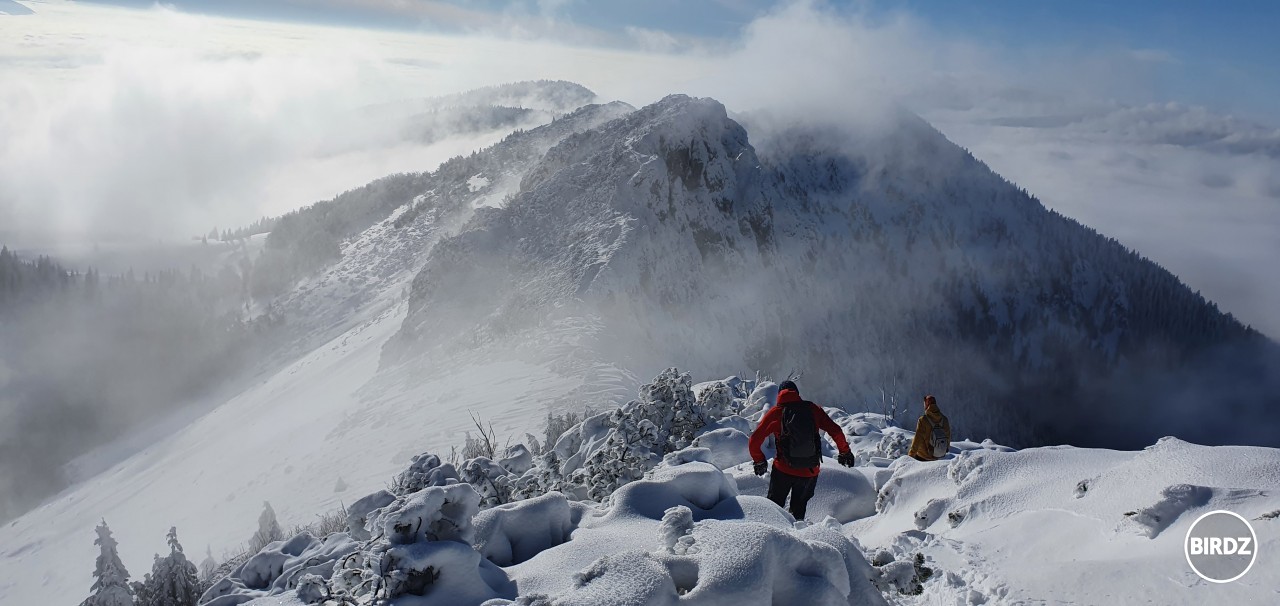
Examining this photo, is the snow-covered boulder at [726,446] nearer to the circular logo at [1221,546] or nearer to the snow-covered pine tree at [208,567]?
the circular logo at [1221,546]

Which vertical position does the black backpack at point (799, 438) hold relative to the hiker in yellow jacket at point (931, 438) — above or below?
above

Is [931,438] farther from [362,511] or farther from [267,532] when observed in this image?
[267,532]

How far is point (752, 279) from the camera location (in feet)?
206

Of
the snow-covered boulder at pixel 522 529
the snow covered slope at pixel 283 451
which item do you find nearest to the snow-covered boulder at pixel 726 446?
the snow-covered boulder at pixel 522 529

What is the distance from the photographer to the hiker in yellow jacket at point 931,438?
13438 millimetres

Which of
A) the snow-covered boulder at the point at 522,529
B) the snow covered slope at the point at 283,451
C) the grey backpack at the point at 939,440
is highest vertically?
the snow-covered boulder at the point at 522,529

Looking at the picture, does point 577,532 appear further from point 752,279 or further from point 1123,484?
point 752,279

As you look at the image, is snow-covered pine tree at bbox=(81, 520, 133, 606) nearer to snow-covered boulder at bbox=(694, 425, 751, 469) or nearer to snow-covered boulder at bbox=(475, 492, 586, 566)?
snow-covered boulder at bbox=(475, 492, 586, 566)

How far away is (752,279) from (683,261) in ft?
39.5

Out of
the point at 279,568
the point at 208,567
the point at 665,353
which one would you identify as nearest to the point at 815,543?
the point at 279,568

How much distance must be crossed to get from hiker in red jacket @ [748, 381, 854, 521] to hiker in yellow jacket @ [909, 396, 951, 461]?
4.12 metres

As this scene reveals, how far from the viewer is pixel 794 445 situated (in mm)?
9797

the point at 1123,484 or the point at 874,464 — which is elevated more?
the point at 1123,484

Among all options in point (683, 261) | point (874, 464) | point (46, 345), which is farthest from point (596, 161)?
point (46, 345)
